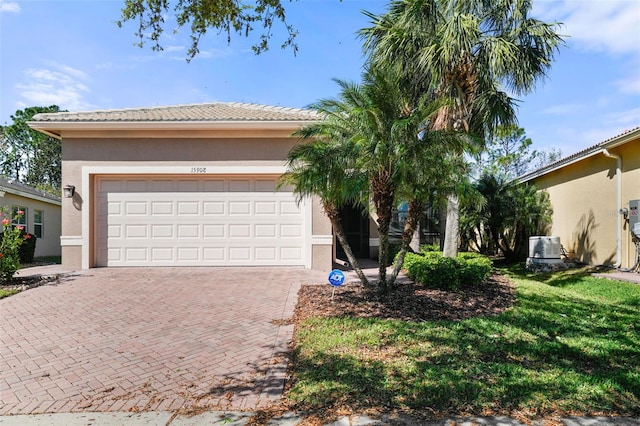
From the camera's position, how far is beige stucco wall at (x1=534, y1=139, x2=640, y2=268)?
10.1 metres

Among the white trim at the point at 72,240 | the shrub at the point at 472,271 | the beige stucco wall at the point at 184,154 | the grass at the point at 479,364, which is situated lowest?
the grass at the point at 479,364

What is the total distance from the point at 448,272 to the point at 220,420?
5.56 metres

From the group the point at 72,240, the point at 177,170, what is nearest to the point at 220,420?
the point at 177,170

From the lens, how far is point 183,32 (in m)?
5.02

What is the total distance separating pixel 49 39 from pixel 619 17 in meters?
11.3

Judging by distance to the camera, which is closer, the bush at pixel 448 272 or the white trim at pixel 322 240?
the bush at pixel 448 272

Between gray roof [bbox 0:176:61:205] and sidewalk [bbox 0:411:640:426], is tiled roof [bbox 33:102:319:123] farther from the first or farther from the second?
sidewalk [bbox 0:411:640:426]

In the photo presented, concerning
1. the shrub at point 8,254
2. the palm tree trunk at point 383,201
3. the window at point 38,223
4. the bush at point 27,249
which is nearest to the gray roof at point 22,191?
the window at point 38,223

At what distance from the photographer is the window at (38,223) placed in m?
15.3

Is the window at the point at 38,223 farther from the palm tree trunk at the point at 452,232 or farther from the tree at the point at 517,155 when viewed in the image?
the tree at the point at 517,155

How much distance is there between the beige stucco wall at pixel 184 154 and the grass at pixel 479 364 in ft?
15.4

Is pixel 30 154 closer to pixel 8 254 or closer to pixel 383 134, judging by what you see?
pixel 8 254

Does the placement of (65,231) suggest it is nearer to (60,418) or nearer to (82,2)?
(82,2)

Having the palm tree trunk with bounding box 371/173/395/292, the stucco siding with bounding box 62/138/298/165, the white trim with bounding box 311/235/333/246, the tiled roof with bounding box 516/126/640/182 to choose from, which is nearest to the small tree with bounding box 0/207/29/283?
the stucco siding with bounding box 62/138/298/165
